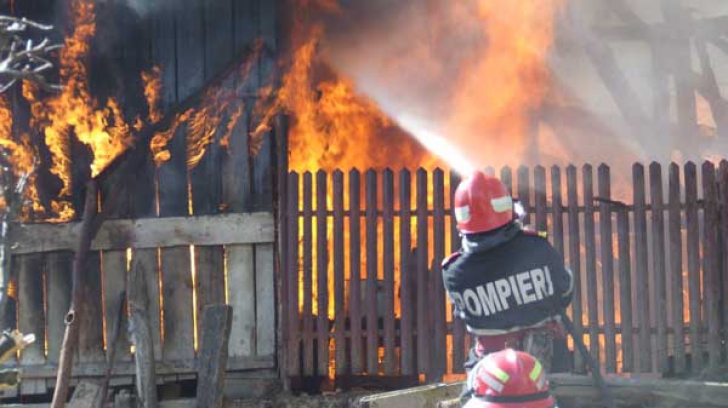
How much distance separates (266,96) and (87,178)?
196 cm

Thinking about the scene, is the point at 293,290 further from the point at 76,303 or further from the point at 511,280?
the point at 511,280

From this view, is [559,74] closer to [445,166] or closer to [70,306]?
[445,166]

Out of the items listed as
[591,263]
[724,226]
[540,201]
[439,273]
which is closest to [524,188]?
[540,201]

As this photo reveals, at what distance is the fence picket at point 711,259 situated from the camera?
9.31 metres

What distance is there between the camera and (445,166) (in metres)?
11.0

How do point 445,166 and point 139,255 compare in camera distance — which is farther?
point 445,166

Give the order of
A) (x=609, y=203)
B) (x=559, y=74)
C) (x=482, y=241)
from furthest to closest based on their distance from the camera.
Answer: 1. (x=559, y=74)
2. (x=609, y=203)
3. (x=482, y=241)

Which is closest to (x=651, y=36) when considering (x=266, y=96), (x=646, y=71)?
(x=646, y=71)

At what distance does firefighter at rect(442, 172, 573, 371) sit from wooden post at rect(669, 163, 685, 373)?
352 centimetres

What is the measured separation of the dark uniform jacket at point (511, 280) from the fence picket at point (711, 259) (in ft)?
12.4

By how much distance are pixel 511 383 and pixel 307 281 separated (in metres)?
4.13

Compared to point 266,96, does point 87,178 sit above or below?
below

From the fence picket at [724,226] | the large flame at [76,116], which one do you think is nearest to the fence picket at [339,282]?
the large flame at [76,116]

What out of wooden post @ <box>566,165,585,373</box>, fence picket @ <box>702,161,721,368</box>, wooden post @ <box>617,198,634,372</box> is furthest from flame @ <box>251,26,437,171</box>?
fence picket @ <box>702,161,721,368</box>
